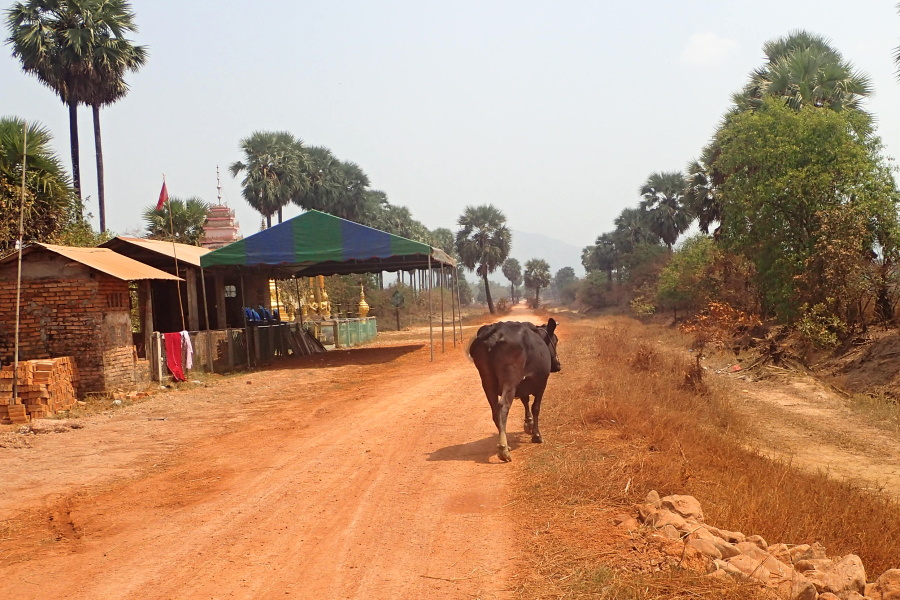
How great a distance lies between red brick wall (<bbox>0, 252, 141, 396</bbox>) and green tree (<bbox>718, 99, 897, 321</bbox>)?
17.1 metres

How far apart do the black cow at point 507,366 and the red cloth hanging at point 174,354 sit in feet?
35.5

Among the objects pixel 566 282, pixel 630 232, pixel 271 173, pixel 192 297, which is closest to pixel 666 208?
pixel 630 232

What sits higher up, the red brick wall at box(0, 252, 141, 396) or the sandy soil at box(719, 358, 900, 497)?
the red brick wall at box(0, 252, 141, 396)

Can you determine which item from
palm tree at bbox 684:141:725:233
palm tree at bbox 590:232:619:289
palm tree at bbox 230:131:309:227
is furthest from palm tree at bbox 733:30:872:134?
palm tree at bbox 590:232:619:289

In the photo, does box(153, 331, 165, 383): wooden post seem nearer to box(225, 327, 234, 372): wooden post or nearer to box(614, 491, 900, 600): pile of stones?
box(225, 327, 234, 372): wooden post

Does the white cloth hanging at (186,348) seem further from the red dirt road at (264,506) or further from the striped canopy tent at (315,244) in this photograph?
the red dirt road at (264,506)

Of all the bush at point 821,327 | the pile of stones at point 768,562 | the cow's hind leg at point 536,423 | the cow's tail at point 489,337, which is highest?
the cow's tail at point 489,337

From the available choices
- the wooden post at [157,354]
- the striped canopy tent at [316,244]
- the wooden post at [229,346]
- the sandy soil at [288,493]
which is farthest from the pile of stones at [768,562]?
the striped canopy tent at [316,244]

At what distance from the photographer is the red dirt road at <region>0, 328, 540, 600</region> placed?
5.20 m

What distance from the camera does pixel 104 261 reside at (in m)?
15.7

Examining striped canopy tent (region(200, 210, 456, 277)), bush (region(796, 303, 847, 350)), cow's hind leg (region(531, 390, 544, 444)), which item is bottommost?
cow's hind leg (region(531, 390, 544, 444))

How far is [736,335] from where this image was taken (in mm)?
24078

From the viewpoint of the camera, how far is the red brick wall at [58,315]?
14.6 m

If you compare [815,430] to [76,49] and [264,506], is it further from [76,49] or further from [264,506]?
[76,49]
